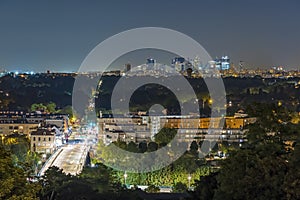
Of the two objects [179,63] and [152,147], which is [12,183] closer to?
[152,147]

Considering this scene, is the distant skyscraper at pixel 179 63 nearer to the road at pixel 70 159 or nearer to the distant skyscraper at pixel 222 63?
the distant skyscraper at pixel 222 63

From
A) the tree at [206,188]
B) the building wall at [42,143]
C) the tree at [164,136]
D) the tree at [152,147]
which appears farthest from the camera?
the building wall at [42,143]

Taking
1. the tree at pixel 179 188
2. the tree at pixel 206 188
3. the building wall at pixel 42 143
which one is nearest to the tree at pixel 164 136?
the building wall at pixel 42 143

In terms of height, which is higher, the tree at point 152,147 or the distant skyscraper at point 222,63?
the distant skyscraper at point 222,63

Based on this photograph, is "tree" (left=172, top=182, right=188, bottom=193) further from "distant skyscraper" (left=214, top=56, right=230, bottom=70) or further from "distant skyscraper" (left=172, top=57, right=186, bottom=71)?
"distant skyscraper" (left=214, top=56, right=230, bottom=70)

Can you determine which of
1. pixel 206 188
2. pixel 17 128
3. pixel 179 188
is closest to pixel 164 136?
pixel 179 188

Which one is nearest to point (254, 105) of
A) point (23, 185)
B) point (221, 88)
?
point (23, 185)

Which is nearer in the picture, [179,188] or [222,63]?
[179,188]

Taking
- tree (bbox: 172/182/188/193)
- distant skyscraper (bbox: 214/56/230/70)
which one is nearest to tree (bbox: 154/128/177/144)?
tree (bbox: 172/182/188/193)

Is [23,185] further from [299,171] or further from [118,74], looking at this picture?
[118,74]
